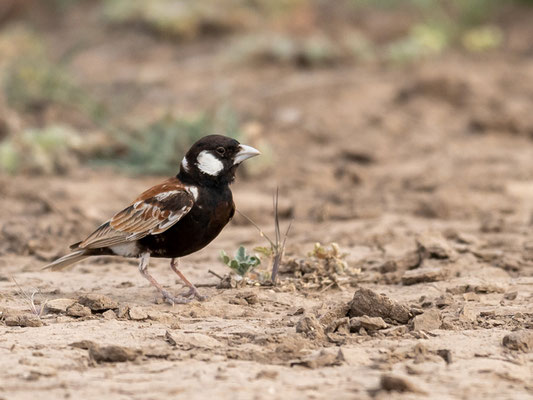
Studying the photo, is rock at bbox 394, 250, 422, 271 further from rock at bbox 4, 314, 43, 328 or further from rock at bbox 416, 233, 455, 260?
rock at bbox 4, 314, 43, 328

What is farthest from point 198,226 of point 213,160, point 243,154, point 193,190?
point 243,154

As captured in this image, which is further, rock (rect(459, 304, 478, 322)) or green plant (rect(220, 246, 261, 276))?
green plant (rect(220, 246, 261, 276))

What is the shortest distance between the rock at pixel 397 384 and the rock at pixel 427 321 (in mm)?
956

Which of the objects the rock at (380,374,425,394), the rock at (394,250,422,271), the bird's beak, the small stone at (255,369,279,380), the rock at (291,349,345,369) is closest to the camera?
the rock at (380,374,425,394)

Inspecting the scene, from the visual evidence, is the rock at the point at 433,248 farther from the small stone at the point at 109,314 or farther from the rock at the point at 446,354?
the small stone at the point at 109,314

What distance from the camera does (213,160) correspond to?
5.77 m

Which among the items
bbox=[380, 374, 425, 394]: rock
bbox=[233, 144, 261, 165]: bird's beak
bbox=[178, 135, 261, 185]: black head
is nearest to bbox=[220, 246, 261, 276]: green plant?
bbox=[178, 135, 261, 185]: black head

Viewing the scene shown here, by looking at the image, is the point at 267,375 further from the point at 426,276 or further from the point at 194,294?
the point at 426,276

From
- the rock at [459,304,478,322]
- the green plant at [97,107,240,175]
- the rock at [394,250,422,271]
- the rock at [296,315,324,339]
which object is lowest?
the rock at [296,315,324,339]

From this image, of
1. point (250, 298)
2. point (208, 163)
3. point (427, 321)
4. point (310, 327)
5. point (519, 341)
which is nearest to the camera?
point (519, 341)

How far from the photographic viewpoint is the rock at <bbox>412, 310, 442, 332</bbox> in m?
4.64

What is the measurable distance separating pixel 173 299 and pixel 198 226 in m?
0.47

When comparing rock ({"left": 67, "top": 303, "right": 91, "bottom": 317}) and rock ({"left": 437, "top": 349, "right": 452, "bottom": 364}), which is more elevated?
rock ({"left": 437, "top": 349, "right": 452, "bottom": 364})

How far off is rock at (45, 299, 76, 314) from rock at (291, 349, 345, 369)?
1.67m
